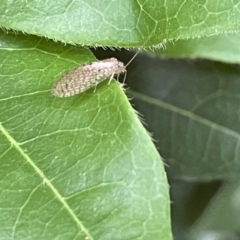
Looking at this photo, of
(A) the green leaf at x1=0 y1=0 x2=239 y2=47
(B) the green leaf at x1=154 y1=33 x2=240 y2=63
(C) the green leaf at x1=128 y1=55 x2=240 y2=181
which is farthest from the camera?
(C) the green leaf at x1=128 y1=55 x2=240 y2=181

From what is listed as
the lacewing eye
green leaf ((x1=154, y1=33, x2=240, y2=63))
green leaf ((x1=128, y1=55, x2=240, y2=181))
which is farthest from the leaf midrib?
green leaf ((x1=128, y1=55, x2=240, y2=181))

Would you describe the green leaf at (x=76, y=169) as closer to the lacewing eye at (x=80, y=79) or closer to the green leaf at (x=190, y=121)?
the lacewing eye at (x=80, y=79)

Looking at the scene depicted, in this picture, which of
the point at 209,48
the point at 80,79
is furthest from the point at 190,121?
the point at 80,79

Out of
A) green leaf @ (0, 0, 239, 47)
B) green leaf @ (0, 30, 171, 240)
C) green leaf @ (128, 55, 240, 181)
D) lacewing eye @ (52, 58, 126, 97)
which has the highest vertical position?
green leaf @ (0, 0, 239, 47)

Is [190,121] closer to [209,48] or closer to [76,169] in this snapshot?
[209,48]

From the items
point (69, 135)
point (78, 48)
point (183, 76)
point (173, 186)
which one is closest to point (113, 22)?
point (78, 48)

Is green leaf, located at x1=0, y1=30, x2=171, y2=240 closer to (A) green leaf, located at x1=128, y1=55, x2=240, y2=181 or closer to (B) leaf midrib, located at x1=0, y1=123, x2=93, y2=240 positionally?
(B) leaf midrib, located at x1=0, y1=123, x2=93, y2=240
